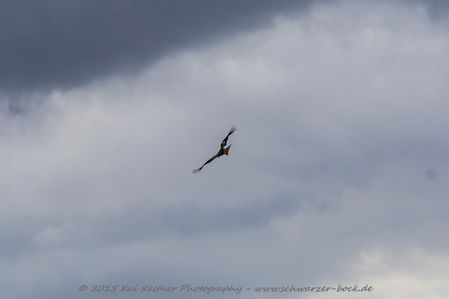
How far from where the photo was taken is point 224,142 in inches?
2783
